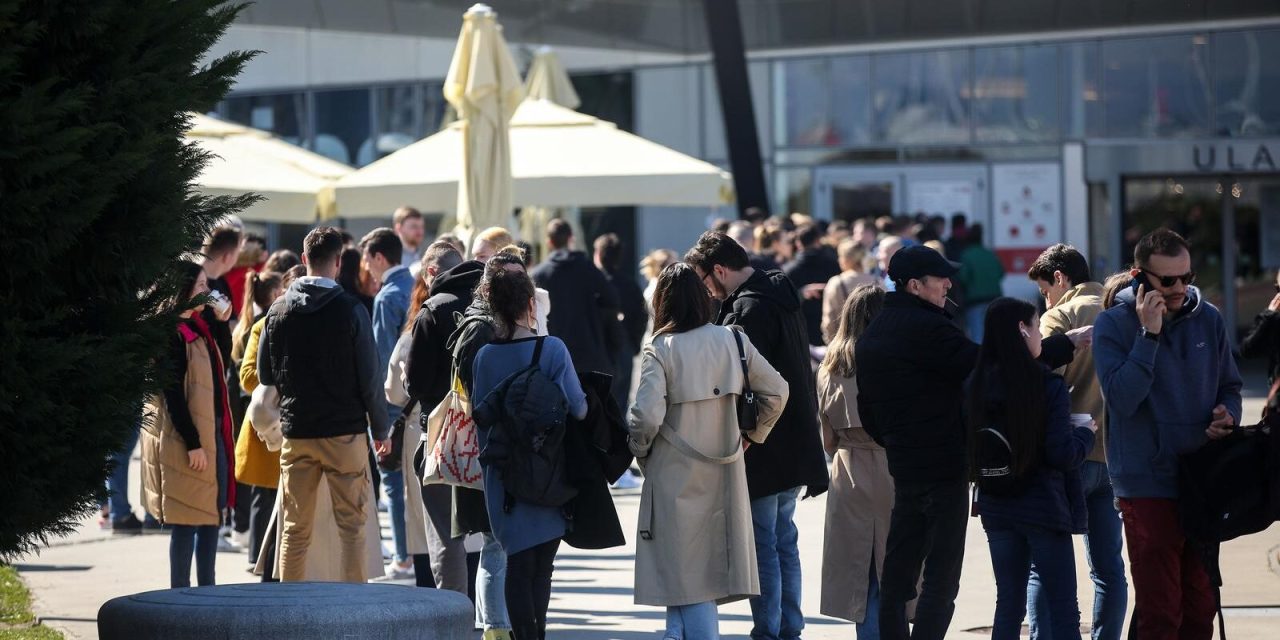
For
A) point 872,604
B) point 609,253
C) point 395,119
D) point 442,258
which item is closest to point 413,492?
point 442,258

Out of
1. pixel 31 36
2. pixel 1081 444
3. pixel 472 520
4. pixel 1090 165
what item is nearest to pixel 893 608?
pixel 1081 444

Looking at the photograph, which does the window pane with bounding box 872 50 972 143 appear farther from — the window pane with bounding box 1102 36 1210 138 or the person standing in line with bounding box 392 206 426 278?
the person standing in line with bounding box 392 206 426 278

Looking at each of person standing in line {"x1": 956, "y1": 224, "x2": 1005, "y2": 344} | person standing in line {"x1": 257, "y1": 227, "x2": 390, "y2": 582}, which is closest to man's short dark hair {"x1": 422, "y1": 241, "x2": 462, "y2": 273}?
person standing in line {"x1": 257, "y1": 227, "x2": 390, "y2": 582}

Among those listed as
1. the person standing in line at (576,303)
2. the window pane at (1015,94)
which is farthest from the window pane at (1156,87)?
the person standing in line at (576,303)

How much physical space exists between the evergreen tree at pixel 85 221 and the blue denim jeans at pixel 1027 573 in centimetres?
333

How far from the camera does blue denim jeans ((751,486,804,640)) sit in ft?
23.9

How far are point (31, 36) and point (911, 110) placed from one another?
22063 millimetres

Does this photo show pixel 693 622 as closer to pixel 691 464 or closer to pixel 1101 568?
pixel 691 464

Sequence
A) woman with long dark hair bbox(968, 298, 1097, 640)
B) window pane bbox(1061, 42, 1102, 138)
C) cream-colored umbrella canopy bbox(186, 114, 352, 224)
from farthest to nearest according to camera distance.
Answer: window pane bbox(1061, 42, 1102, 138) < cream-colored umbrella canopy bbox(186, 114, 352, 224) < woman with long dark hair bbox(968, 298, 1097, 640)

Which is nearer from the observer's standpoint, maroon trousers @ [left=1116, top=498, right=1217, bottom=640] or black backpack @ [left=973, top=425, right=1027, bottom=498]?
black backpack @ [left=973, top=425, right=1027, bottom=498]

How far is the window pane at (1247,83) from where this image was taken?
23.1 meters

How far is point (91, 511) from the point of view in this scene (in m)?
5.16

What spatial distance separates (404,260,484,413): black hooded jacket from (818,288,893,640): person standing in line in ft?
6.19

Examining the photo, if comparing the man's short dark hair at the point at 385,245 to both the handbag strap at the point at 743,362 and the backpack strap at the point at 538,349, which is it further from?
the handbag strap at the point at 743,362
